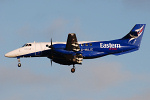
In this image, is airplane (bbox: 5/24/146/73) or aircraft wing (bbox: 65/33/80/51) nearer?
aircraft wing (bbox: 65/33/80/51)

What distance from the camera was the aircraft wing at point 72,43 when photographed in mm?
48072

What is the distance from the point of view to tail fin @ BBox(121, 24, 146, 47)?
180 ft

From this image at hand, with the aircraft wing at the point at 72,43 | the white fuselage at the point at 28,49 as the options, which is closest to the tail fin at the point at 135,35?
the aircraft wing at the point at 72,43

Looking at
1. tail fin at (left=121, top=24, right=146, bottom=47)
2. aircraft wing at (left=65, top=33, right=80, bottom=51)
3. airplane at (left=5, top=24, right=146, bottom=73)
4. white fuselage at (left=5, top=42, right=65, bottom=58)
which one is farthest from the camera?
tail fin at (left=121, top=24, right=146, bottom=47)

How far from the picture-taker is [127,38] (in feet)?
181

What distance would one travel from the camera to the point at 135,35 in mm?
55281

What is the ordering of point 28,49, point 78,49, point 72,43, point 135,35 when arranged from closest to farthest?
point 72,43, point 78,49, point 28,49, point 135,35

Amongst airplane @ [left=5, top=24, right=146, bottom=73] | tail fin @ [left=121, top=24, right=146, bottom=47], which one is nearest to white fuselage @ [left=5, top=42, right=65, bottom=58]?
airplane @ [left=5, top=24, right=146, bottom=73]

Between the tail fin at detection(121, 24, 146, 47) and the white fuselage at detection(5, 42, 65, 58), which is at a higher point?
the tail fin at detection(121, 24, 146, 47)

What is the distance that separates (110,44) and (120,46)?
4.60 feet

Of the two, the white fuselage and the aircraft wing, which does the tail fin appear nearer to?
the aircraft wing

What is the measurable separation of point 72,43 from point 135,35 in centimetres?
1079

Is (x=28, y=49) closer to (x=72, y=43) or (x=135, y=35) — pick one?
(x=72, y=43)

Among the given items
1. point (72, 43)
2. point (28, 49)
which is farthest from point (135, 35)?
point (28, 49)
